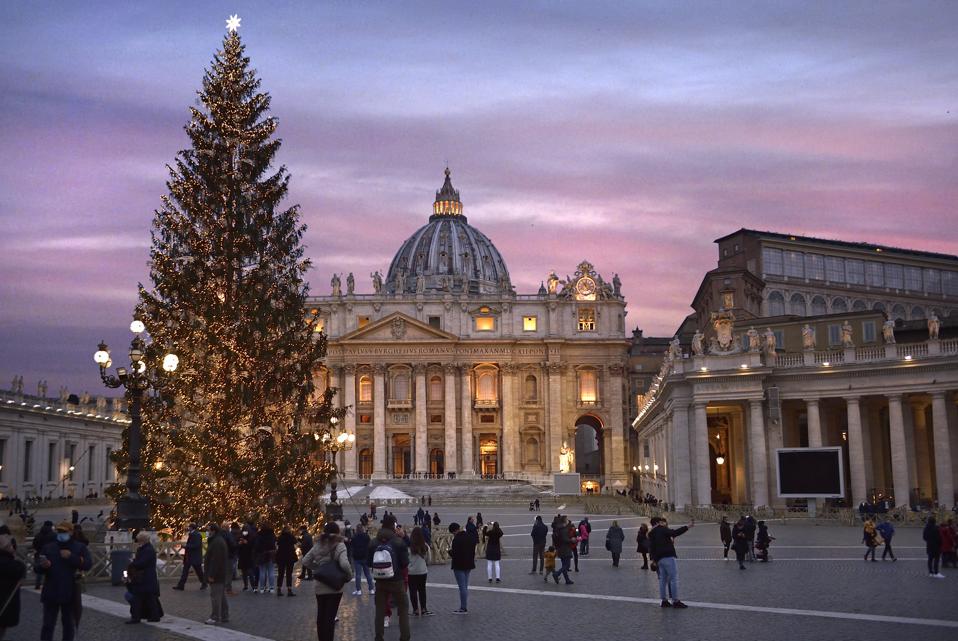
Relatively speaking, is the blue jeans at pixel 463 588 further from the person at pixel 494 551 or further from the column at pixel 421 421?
the column at pixel 421 421

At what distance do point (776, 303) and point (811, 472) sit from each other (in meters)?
47.4

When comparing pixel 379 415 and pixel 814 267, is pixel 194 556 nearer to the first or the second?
pixel 814 267

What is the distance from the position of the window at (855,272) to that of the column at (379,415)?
46.6 metres

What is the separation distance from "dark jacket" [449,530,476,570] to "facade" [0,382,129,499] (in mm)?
48508

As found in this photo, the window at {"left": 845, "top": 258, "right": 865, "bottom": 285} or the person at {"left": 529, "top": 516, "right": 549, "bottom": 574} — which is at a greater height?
the window at {"left": 845, "top": 258, "right": 865, "bottom": 285}

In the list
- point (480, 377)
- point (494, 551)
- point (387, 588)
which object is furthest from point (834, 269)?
point (387, 588)

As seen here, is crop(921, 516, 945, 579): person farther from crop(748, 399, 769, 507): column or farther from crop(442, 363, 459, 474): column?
crop(442, 363, 459, 474): column

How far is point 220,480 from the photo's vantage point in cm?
2417

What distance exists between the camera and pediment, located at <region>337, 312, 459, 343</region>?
103 meters

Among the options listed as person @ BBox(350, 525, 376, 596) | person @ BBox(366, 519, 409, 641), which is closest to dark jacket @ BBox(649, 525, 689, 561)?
person @ BBox(366, 519, 409, 641)

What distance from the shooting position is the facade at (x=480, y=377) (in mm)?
103688

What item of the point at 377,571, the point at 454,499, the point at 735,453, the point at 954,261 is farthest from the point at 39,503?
the point at 954,261

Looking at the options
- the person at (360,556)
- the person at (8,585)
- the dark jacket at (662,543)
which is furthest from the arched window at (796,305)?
the person at (8,585)

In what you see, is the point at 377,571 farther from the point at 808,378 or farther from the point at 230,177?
the point at 808,378
